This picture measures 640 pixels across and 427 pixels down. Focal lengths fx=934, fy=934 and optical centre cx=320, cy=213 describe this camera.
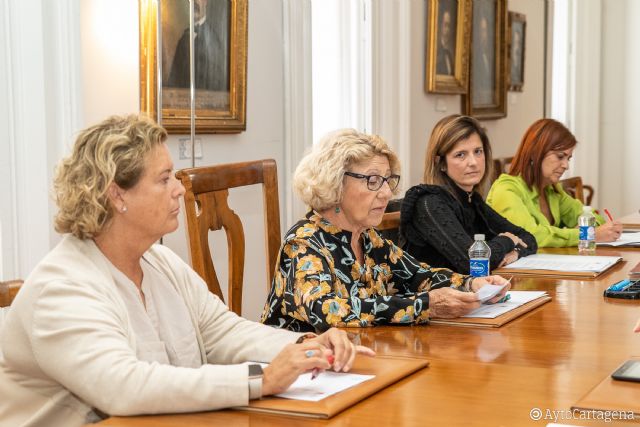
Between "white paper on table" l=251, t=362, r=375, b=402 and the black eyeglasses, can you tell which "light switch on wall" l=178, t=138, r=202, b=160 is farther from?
"white paper on table" l=251, t=362, r=375, b=402

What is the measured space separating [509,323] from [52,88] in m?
1.82

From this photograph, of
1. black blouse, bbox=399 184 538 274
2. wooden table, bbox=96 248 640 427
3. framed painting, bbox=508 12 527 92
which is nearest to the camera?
wooden table, bbox=96 248 640 427

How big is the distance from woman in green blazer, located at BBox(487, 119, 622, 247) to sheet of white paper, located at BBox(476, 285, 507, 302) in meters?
1.83

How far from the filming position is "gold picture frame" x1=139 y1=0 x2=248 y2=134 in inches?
152

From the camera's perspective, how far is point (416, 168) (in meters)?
6.48

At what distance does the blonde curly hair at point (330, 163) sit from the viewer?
2.87 m

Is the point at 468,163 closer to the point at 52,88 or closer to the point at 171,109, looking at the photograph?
the point at 171,109

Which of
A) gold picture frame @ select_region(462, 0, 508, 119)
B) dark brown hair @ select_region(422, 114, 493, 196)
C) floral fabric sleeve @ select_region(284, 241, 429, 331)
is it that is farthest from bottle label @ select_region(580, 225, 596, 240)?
gold picture frame @ select_region(462, 0, 508, 119)

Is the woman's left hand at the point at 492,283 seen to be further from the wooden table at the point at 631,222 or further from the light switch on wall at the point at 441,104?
the light switch on wall at the point at 441,104

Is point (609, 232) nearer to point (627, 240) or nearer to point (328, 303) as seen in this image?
point (627, 240)

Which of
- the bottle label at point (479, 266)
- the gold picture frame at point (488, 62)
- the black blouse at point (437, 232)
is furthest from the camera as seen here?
the gold picture frame at point (488, 62)

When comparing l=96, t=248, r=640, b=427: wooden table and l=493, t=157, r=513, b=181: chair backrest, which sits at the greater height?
l=493, t=157, r=513, b=181: chair backrest

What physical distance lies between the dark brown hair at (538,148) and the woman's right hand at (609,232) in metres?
0.56

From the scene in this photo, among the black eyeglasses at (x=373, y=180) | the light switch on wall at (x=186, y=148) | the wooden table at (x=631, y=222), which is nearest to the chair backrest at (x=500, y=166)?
the wooden table at (x=631, y=222)
